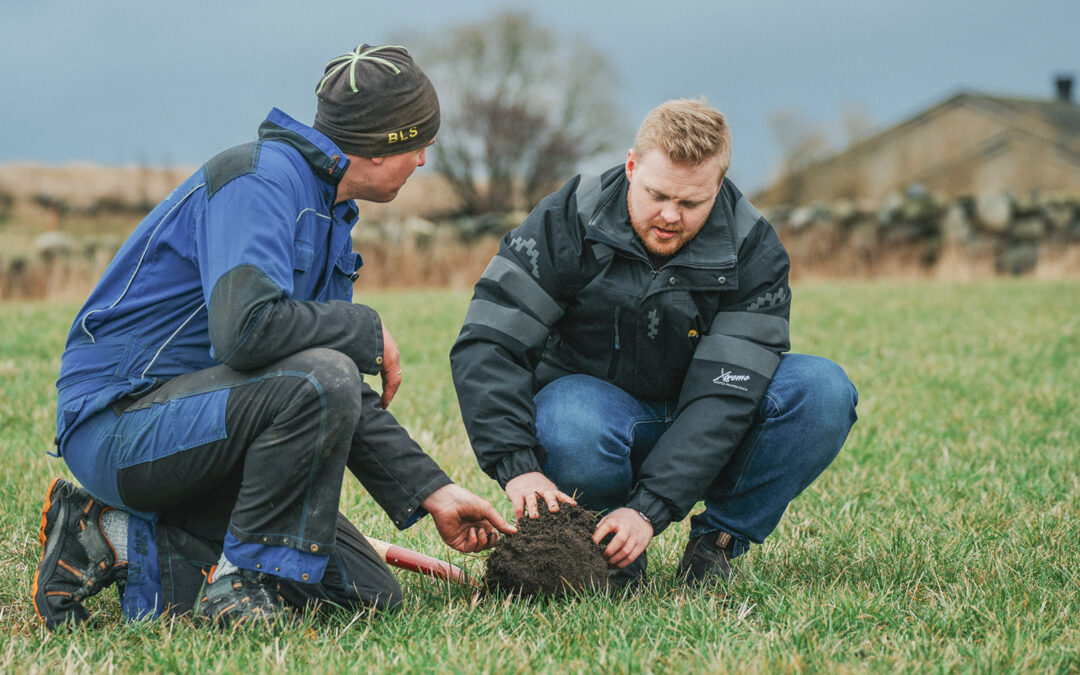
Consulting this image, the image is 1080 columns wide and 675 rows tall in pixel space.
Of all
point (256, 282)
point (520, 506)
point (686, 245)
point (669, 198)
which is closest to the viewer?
point (256, 282)

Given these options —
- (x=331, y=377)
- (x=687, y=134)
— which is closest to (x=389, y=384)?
(x=331, y=377)

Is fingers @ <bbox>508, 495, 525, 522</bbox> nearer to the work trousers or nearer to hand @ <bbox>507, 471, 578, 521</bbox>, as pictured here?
hand @ <bbox>507, 471, 578, 521</bbox>

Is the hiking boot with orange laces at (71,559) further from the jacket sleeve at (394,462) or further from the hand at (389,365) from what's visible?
the hand at (389,365)

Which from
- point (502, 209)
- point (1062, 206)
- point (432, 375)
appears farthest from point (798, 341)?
point (502, 209)

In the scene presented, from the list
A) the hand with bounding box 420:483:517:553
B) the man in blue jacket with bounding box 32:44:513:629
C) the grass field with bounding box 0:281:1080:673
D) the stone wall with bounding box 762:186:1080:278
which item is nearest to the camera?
the grass field with bounding box 0:281:1080:673

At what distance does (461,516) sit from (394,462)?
0.79ft

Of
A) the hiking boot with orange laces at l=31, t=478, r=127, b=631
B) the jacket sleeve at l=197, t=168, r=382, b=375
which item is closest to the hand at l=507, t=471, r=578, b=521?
the jacket sleeve at l=197, t=168, r=382, b=375

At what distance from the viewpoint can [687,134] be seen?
9.87 ft

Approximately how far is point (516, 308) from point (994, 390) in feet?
15.0

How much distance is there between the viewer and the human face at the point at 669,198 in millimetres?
3059

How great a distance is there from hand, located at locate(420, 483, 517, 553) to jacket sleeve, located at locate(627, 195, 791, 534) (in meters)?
0.44

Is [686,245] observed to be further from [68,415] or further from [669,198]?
[68,415]

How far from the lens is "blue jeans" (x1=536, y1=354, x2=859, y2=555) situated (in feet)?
10.4

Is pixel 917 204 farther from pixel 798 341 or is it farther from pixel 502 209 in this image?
pixel 502 209
